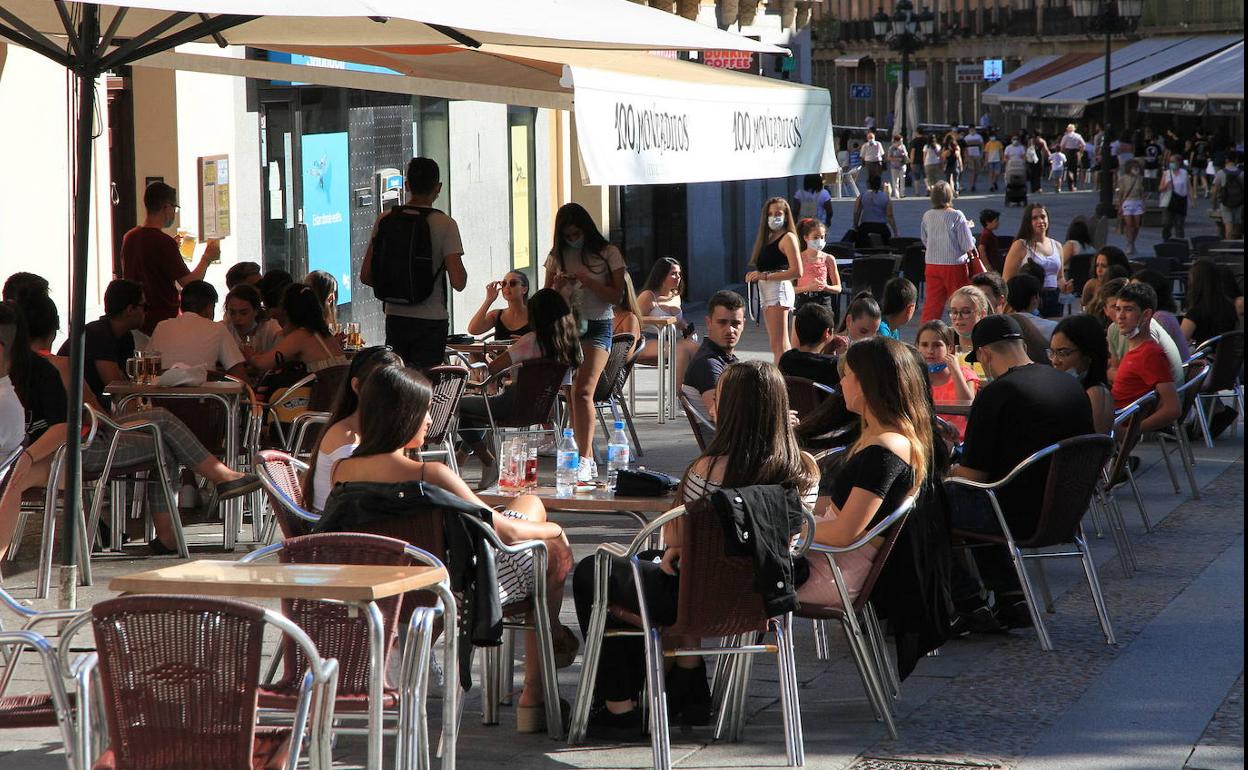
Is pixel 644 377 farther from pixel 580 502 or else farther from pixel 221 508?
pixel 580 502

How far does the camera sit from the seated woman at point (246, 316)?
9711 millimetres

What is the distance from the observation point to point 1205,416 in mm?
12000

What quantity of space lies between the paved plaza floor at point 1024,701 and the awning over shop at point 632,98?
196cm

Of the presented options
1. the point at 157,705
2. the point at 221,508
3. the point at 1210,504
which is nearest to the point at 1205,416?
the point at 1210,504

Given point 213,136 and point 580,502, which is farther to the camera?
point 213,136

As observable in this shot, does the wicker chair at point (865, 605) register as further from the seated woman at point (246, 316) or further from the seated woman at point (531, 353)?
the seated woman at point (246, 316)

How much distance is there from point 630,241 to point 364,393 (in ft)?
58.3

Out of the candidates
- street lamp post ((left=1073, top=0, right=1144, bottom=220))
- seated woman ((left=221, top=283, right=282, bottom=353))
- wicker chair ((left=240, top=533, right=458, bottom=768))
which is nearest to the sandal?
wicker chair ((left=240, top=533, right=458, bottom=768))

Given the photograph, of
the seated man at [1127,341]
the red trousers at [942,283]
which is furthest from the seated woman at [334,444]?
the red trousers at [942,283]

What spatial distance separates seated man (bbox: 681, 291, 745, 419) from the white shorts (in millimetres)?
5506

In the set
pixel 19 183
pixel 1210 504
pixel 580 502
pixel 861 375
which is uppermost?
pixel 19 183

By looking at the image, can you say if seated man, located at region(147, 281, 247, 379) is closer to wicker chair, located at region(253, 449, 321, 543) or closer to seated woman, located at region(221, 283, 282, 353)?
seated woman, located at region(221, 283, 282, 353)

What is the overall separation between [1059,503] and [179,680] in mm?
4094

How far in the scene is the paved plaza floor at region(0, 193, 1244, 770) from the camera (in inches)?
212
